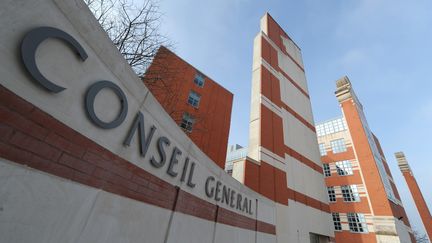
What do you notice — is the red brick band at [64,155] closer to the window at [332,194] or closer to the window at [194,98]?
the window at [194,98]

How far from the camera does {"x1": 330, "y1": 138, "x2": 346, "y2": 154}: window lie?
3409 cm

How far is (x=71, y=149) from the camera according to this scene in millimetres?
2525

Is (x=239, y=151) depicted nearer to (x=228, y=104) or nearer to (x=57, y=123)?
(x=228, y=104)

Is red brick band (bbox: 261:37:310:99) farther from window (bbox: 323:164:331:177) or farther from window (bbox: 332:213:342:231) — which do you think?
window (bbox: 332:213:342:231)

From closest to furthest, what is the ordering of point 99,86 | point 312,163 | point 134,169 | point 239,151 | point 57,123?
point 57,123 → point 99,86 → point 134,169 → point 312,163 → point 239,151

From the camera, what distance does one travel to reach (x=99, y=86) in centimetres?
286

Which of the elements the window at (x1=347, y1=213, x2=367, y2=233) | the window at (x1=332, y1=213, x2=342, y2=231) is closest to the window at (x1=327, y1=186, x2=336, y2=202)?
the window at (x1=332, y1=213, x2=342, y2=231)

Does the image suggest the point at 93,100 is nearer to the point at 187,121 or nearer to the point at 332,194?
the point at 187,121

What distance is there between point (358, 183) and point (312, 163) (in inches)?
694

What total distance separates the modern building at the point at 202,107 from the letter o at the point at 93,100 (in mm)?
13776

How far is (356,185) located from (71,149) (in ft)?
118

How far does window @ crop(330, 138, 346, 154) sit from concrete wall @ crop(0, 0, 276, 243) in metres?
36.9

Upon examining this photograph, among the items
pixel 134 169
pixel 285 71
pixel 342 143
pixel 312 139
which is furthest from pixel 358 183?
A: pixel 134 169

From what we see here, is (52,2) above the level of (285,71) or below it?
below
